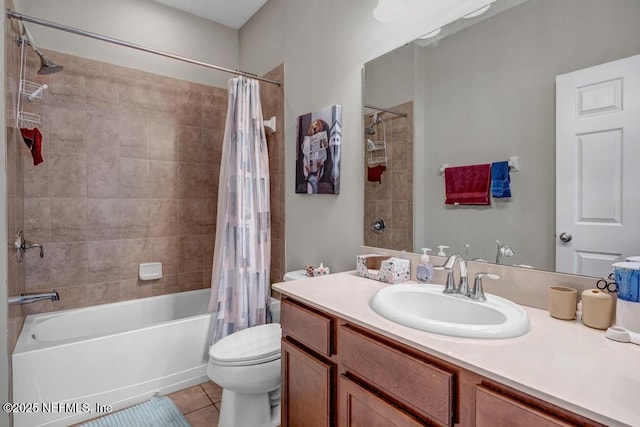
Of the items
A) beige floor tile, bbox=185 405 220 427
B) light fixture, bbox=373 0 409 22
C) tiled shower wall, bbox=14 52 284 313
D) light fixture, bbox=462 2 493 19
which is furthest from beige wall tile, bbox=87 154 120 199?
light fixture, bbox=462 2 493 19

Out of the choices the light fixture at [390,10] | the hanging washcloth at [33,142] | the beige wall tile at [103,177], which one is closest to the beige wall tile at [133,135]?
the beige wall tile at [103,177]

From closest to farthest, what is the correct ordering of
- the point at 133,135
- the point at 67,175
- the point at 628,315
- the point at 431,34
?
the point at 628,315 < the point at 431,34 < the point at 67,175 < the point at 133,135

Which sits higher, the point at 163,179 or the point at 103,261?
the point at 163,179

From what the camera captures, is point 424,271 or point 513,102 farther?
point 424,271

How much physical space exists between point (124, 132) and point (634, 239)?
120 inches

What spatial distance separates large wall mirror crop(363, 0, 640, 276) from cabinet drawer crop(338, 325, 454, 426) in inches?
24.8

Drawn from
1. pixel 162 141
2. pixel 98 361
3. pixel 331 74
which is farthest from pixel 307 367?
pixel 162 141

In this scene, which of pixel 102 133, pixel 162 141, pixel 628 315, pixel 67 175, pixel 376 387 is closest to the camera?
pixel 628 315

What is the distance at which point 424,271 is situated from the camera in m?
1.44

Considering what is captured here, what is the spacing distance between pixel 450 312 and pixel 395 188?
690 mm

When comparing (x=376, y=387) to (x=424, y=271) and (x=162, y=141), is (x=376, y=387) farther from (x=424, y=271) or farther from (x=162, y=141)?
(x=162, y=141)

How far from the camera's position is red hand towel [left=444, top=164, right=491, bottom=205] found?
133cm

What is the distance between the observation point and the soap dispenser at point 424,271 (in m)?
1.43

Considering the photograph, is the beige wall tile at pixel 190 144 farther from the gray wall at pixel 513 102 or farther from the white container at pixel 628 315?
the white container at pixel 628 315
